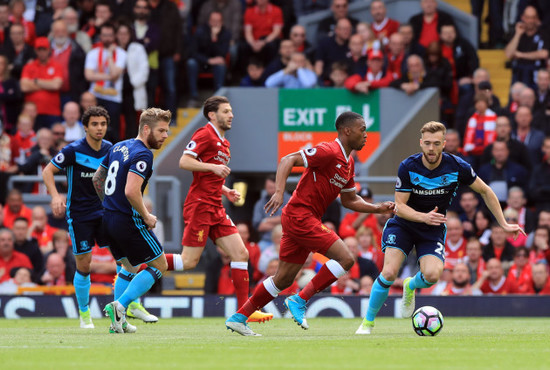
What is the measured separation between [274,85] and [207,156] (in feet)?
25.1

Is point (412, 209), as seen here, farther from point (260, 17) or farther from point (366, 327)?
point (260, 17)

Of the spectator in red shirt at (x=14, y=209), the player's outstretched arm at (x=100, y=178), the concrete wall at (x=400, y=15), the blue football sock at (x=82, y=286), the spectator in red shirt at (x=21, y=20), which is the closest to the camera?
the player's outstretched arm at (x=100, y=178)

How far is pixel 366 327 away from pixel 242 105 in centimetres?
860

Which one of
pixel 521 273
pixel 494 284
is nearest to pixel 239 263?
pixel 494 284

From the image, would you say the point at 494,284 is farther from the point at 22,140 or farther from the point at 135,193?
the point at 22,140

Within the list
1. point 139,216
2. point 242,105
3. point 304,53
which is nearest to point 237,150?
point 242,105

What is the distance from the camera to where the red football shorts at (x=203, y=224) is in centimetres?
1191

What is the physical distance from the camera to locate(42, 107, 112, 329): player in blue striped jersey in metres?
11.9

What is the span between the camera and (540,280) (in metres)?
15.6

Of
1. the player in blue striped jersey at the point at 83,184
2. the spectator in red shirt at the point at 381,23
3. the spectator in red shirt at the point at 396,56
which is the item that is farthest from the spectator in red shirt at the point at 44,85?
the player in blue striped jersey at the point at 83,184

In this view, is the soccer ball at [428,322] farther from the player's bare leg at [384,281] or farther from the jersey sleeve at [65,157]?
the jersey sleeve at [65,157]

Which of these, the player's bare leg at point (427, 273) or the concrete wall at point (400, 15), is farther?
the concrete wall at point (400, 15)

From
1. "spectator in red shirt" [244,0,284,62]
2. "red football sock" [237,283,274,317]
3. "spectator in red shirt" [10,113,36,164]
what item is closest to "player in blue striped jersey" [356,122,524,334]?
"red football sock" [237,283,274,317]

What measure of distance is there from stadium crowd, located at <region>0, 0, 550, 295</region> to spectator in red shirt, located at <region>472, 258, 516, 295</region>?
0.02m
